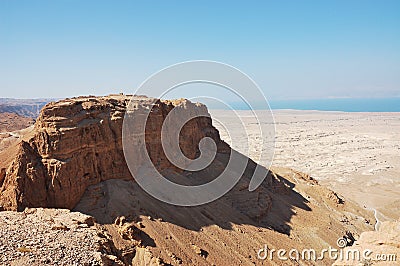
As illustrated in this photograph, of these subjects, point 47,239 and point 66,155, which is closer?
point 47,239

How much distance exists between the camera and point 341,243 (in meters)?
27.6

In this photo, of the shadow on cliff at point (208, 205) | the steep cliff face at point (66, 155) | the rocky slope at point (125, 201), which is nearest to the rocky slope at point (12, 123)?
the steep cliff face at point (66, 155)

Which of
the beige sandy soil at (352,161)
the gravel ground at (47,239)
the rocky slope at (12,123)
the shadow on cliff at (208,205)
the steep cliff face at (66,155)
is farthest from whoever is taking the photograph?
the rocky slope at (12,123)

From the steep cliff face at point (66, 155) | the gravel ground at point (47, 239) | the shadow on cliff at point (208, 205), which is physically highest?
the steep cliff face at point (66, 155)

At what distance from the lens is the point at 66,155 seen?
70.4 ft

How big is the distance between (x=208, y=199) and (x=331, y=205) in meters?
17.9

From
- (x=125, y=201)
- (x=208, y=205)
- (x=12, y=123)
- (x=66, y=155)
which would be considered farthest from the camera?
(x=12, y=123)

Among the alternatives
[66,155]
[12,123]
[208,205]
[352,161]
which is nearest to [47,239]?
[66,155]

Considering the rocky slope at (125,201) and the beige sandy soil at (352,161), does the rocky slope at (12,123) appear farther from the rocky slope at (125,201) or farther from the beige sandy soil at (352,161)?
the rocky slope at (125,201)

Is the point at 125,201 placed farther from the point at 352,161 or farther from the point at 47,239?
the point at 352,161

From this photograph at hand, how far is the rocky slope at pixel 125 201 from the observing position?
19.7 meters

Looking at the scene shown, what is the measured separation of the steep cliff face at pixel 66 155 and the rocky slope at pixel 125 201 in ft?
0.21

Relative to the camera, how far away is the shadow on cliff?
21797 mm

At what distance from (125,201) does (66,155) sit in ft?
17.2
